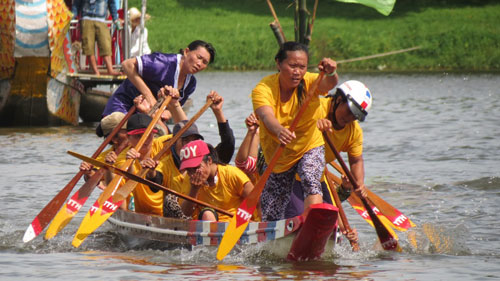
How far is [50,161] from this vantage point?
1424cm

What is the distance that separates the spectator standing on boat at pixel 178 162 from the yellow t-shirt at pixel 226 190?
211mm

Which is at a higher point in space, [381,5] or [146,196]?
[381,5]

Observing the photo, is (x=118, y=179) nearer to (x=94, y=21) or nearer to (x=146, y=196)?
(x=146, y=196)

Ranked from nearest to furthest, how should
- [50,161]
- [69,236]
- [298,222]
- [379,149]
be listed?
[298,222], [69,236], [50,161], [379,149]

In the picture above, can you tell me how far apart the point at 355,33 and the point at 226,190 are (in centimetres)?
3570

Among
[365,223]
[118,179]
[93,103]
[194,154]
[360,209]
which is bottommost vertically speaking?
[93,103]

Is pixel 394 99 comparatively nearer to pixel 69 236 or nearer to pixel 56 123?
pixel 56 123

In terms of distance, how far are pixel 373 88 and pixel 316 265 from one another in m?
23.7

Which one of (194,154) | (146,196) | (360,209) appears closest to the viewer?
(194,154)

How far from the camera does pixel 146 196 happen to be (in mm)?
8180

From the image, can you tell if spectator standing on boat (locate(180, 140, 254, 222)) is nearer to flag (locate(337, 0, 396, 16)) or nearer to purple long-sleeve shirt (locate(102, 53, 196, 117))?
purple long-sleeve shirt (locate(102, 53, 196, 117))

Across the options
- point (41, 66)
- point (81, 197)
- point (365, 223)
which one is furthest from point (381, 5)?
point (41, 66)

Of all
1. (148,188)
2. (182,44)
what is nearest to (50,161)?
(148,188)

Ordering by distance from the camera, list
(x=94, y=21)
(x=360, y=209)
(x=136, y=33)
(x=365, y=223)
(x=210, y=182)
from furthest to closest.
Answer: (x=136, y=33)
(x=94, y=21)
(x=365, y=223)
(x=360, y=209)
(x=210, y=182)
